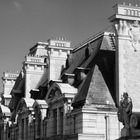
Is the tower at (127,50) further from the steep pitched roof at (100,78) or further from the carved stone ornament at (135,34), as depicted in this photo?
the steep pitched roof at (100,78)

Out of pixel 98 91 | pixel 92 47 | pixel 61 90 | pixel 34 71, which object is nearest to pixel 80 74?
pixel 61 90

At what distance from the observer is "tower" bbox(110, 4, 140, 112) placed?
40.7 meters

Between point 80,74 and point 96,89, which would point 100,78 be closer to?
point 96,89

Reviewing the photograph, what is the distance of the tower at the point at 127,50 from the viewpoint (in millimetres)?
40688

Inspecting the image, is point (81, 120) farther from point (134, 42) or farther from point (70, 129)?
point (134, 42)

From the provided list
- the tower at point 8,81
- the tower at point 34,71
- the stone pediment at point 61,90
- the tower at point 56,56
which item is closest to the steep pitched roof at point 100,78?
the stone pediment at point 61,90

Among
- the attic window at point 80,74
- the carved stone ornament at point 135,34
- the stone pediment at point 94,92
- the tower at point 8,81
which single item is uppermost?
the carved stone ornament at point 135,34

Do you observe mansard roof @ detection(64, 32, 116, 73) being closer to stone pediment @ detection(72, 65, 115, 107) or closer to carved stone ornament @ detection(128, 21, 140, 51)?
carved stone ornament @ detection(128, 21, 140, 51)

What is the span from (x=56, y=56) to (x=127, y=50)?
1367 cm

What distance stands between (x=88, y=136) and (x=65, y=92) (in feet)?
16.5

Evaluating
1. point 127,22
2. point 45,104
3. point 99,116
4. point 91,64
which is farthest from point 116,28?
point 45,104

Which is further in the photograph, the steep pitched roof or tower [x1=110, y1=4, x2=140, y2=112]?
the steep pitched roof

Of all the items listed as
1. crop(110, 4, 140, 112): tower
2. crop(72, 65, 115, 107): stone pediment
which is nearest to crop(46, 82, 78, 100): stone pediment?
crop(72, 65, 115, 107): stone pediment

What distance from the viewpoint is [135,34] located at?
4209cm
